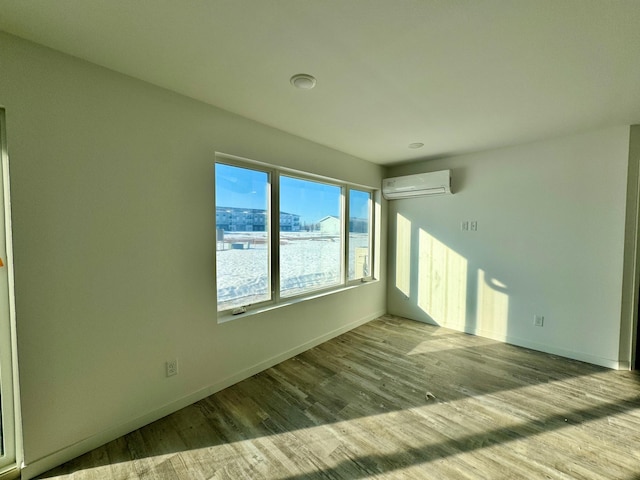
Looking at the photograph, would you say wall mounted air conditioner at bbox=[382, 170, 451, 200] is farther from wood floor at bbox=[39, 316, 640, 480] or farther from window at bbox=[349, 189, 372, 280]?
wood floor at bbox=[39, 316, 640, 480]

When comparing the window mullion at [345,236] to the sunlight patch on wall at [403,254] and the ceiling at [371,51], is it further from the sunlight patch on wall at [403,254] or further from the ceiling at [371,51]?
the ceiling at [371,51]

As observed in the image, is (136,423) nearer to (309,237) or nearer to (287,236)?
(287,236)

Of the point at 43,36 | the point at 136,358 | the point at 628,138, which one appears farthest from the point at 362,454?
the point at 628,138

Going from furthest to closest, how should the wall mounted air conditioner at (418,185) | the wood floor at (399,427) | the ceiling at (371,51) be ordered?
1. the wall mounted air conditioner at (418,185)
2. the wood floor at (399,427)
3. the ceiling at (371,51)

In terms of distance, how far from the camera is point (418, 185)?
3.75 meters

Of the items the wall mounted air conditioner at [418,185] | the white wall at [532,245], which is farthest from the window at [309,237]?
the white wall at [532,245]

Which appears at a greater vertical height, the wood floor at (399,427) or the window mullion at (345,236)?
the window mullion at (345,236)

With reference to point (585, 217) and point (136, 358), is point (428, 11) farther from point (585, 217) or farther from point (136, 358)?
point (585, 217)

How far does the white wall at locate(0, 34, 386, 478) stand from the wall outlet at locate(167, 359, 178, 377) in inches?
1.6

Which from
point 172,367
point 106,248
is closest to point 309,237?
point 172,367

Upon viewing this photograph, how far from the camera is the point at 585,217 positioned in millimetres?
2742

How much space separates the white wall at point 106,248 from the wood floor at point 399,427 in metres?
0.27

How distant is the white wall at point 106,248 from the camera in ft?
4.75

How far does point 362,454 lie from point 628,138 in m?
3.64
